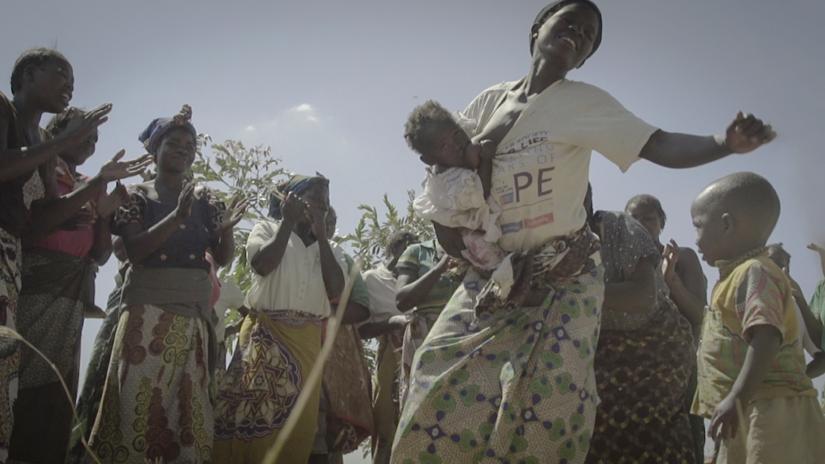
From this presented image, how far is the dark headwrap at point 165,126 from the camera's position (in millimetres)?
4871

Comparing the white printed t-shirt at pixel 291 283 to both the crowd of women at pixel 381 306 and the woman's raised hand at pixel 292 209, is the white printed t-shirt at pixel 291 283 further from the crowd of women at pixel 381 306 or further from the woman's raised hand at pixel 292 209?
the woman's raised hand at pixel 292 209

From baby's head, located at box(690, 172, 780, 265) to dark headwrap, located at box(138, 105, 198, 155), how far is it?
123 inches

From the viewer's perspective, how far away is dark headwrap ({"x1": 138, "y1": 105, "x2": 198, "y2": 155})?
16.0 ft

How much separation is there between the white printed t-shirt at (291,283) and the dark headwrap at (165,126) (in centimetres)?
95

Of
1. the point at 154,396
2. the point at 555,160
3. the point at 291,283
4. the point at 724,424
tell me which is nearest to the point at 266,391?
the point at 291,283

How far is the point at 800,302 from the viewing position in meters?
4.99

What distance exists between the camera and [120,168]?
13.2 ft

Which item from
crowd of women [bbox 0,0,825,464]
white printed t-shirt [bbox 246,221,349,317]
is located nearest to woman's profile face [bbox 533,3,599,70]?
crowd of women [bbox 0,0,825,464]

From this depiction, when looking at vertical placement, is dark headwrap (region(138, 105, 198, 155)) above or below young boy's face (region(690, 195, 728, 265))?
above

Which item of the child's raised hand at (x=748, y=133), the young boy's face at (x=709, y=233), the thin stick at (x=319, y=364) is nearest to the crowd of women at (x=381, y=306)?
the child's raised hand at (x=748, y=133)

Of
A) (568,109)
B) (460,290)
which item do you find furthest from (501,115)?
(460,290)

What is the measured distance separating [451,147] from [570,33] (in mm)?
701

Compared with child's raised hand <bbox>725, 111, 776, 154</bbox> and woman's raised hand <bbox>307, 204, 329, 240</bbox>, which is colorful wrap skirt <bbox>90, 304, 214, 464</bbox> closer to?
woman's raised hand <bbox>307, 204, 329, 240</bbox>

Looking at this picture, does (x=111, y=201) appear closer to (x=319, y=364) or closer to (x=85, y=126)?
(x=85, y=126)
